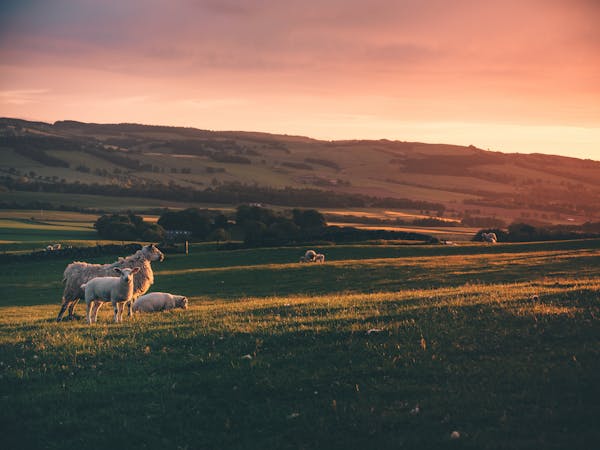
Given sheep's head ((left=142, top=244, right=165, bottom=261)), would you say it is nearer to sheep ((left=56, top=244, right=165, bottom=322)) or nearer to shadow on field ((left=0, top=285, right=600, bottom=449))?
sheep ((left=56, top=244, right=165, bottom=322))

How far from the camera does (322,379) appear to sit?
10414 millimetres

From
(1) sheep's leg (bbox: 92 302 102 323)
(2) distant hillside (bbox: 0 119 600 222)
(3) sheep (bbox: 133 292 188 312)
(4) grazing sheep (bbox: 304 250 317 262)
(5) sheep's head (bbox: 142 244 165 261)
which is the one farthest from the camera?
(2) distant hillside (bbox: 0 119 600 222)

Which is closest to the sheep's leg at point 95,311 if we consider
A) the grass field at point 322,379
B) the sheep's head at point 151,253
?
the grass field at point 322,379

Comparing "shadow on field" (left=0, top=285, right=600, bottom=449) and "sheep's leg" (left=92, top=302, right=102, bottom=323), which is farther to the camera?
"sheep's leg" (left=92, top=302, right=102, bottom=323)

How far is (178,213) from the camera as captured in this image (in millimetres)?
96000

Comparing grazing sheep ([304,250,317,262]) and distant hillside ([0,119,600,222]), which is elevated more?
distant hillside ([0,119,600,222])

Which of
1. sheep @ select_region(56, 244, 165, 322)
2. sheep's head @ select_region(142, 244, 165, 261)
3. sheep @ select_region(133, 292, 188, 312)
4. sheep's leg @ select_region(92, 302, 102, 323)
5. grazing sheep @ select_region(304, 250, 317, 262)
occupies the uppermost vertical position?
sheep's head @ select_region(142, 244, 165, 261)

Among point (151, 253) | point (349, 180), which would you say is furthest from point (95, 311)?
point (349, 180)

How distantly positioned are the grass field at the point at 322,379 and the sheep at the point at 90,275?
4879 millimetres

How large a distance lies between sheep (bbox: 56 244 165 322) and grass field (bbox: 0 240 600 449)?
4.88 metres

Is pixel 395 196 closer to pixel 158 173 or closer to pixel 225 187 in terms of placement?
pixel 225 187

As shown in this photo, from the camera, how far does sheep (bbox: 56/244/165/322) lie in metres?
22.3

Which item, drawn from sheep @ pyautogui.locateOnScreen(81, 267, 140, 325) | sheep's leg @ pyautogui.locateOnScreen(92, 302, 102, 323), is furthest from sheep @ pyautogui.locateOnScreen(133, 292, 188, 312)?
sheep @ pyautogui.locateOnScreen(81, 267, 140, 325)

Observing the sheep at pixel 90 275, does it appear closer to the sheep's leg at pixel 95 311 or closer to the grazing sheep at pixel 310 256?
the sheep's leg at pixel 95 311
